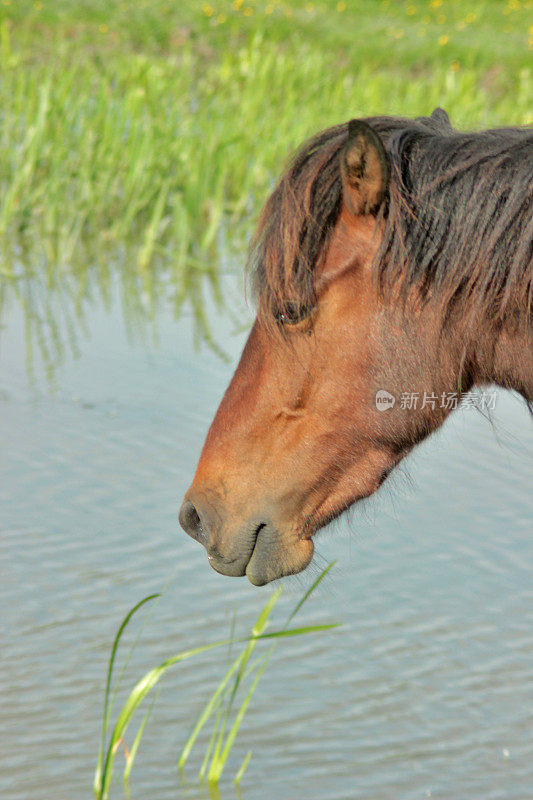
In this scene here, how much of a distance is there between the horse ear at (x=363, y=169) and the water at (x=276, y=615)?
31.7 inches

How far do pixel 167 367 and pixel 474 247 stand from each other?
3.56 metres

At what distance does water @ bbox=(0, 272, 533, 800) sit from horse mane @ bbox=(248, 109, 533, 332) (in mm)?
662

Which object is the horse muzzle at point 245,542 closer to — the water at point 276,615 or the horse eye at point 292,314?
the water at point 276,615

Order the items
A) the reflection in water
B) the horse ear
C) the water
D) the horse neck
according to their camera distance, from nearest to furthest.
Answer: the horse ear, the horse neck, the water, the reflection in water

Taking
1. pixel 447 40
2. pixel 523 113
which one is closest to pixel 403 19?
pixel 447 40

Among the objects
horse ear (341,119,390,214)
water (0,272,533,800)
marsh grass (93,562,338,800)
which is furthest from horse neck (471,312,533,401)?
marsh grass (93,562,338,800)

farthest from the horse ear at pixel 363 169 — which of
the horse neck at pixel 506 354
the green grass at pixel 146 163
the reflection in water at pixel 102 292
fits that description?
the reflection in water at pixel 102 292

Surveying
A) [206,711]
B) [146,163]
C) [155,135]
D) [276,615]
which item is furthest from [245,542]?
[155,135]

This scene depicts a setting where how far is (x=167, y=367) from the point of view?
536 cm

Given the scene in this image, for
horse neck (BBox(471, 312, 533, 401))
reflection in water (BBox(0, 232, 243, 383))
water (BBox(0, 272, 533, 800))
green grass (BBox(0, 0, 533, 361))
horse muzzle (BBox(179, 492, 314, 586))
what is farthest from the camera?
green grass (BBox(0, 0, 533, 361))

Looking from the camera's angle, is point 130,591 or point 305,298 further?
point 130,591

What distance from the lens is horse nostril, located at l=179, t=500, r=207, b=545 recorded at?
219 centimetres

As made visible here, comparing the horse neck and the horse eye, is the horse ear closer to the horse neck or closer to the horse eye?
the horse eye

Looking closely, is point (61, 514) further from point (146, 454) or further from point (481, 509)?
point (481, 509)
